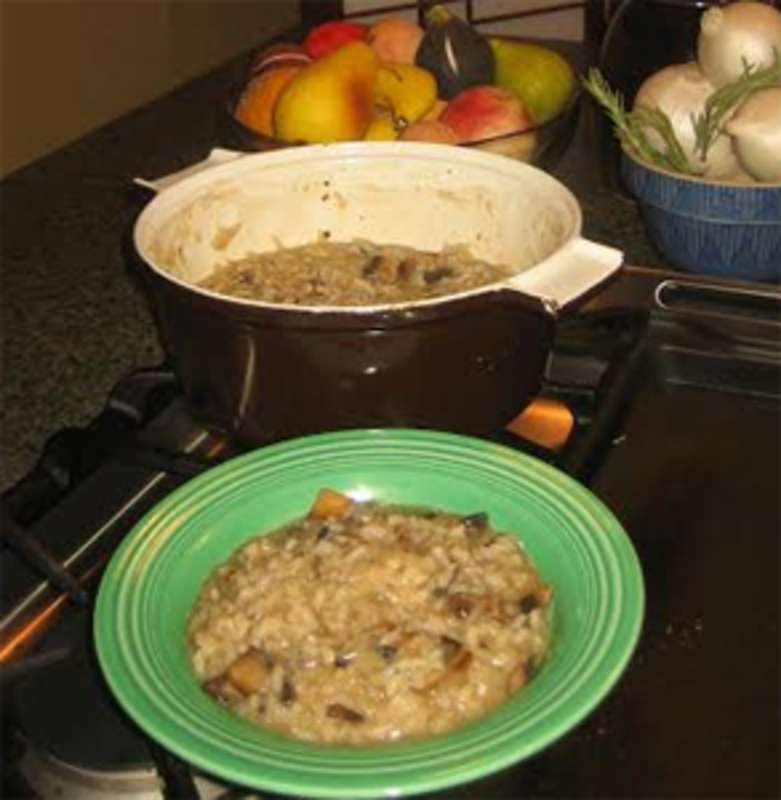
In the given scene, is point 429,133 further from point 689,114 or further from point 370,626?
point 370,626

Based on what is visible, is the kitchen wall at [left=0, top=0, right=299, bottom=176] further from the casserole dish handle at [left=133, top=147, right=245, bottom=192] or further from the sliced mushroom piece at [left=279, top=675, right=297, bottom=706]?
the sliced mushroom piece at [left=279, top=675, right=297, bottom=706]

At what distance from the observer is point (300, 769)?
45cm

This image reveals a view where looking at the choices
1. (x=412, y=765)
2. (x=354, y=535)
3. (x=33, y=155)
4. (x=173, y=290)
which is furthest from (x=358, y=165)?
(x=33, y=155)

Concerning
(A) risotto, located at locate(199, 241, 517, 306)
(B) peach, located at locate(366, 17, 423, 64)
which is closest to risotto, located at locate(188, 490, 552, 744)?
(A) risotto, located at locate(199, 241, 517, 306)

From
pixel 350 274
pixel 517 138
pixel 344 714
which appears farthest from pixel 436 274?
pixel 344 714

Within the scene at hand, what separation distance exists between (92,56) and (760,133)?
2.79ft

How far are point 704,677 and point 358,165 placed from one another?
0.41 m

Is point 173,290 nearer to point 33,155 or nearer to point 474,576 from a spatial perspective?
point 474,576

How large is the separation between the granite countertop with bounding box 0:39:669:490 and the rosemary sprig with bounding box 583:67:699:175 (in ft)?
0.32

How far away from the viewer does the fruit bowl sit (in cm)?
92

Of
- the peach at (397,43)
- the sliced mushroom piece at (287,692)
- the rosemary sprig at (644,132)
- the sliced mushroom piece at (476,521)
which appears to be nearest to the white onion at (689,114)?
the rosemary sprig at (644,132)

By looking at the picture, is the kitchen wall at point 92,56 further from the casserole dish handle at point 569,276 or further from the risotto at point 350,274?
the casserole dish handle at point 569,276

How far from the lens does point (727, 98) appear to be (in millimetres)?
849

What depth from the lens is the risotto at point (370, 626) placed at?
1.65 feet
